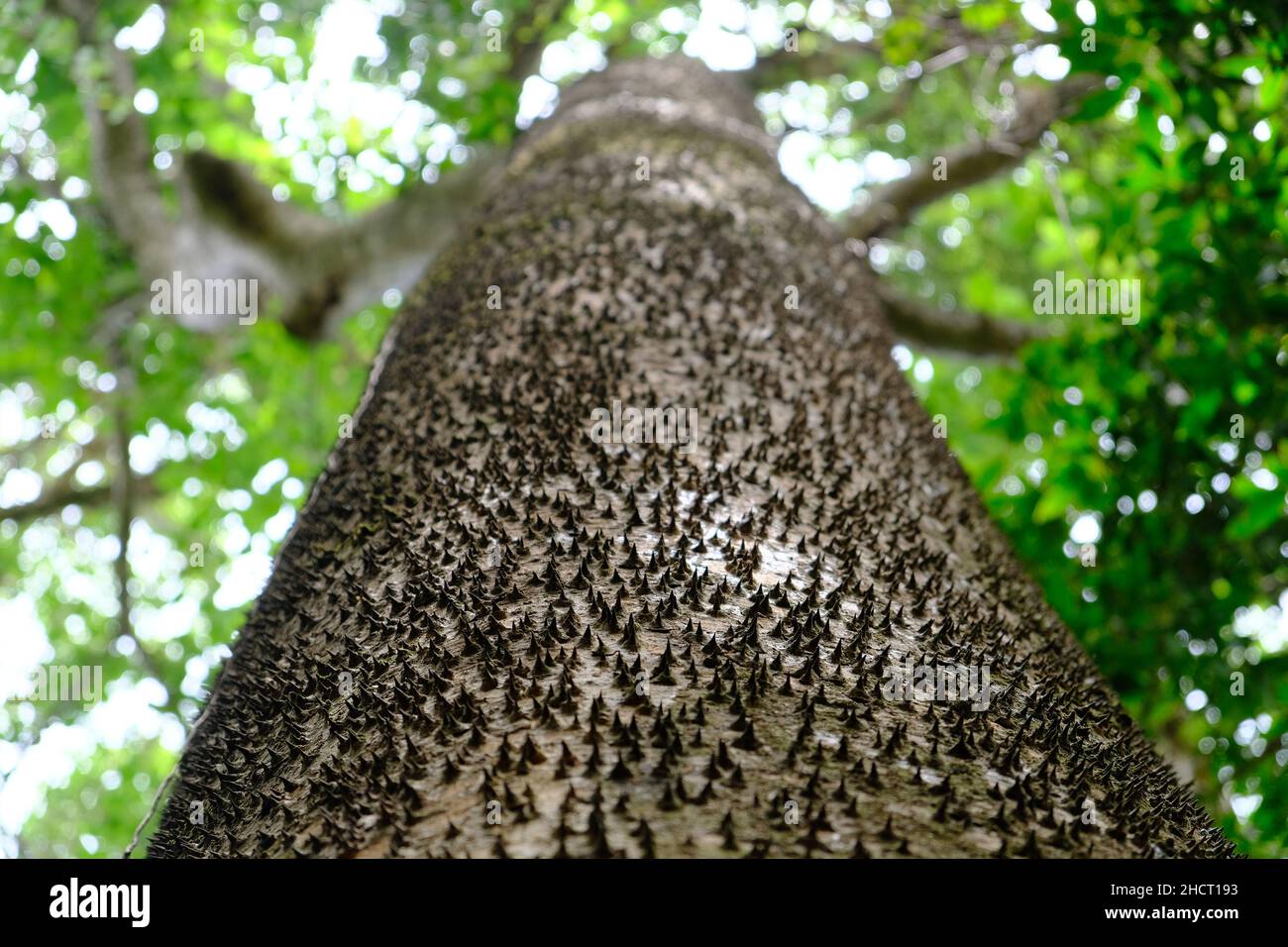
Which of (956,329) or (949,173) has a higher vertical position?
(949,173)

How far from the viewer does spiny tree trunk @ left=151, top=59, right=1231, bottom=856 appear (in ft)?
3.84

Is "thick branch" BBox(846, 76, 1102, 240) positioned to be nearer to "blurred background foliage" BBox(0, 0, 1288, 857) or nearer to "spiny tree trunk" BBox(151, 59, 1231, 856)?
"blurred background foliage" BBox(0, 0, 1288, 857)

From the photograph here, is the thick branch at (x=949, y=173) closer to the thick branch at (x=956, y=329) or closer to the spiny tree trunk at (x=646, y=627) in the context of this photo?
the thick branch at (x=956, y=329)

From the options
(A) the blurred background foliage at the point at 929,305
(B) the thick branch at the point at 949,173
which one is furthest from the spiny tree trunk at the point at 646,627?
(B) the thick branch at the point at 949,173

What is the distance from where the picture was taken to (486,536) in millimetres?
1699

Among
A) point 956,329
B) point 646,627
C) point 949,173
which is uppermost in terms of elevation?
point 949,173

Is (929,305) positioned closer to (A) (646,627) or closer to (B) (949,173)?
(B) (949,173)

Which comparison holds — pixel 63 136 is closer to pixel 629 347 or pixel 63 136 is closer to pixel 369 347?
pixel 369 347

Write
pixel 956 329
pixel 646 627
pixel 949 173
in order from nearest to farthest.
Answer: pixel 646 627, pixel 949 173, pixel 956 329

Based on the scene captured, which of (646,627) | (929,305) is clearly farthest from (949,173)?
(646,627)

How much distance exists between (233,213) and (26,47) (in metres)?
1.89

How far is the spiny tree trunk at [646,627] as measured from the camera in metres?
1.17

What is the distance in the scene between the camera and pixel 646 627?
1426 mm

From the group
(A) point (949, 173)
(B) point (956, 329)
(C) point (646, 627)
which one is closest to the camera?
(C) point (646, 627)
